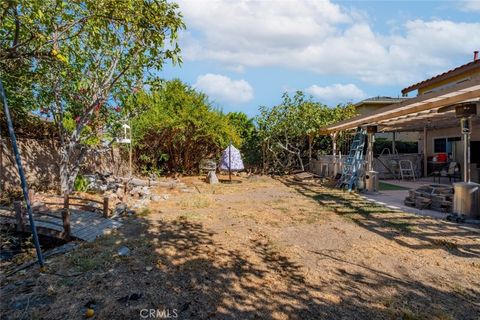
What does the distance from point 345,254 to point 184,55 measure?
4.33m

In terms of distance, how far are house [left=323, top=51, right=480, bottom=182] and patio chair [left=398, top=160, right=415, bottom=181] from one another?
53cm

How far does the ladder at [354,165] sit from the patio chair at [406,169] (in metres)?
3.48

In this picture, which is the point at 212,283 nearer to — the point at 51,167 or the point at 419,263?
the point at 419,263

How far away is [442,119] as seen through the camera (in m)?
10.1

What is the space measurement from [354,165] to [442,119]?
3.37 metres

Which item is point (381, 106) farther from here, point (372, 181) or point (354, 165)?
point (372, 181)

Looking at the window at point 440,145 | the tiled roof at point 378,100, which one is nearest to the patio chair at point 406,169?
the window at point 440,145

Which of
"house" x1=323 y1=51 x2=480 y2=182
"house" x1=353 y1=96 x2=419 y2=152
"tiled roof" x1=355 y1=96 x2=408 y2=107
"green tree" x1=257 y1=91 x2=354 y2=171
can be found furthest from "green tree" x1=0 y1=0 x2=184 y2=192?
"house" x1=353 y1=96 x2=419 y2=152

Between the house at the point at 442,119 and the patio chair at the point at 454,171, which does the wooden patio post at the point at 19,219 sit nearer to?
the house at the point at 442,119

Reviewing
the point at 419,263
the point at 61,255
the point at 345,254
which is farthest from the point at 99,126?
the point at 419,263

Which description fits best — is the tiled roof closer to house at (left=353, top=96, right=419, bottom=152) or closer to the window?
house at (left=353, top=96, right=419, bottom=152)

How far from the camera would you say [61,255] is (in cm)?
432

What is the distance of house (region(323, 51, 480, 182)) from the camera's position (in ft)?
18.2

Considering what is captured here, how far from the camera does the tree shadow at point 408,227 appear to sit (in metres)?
4.50
